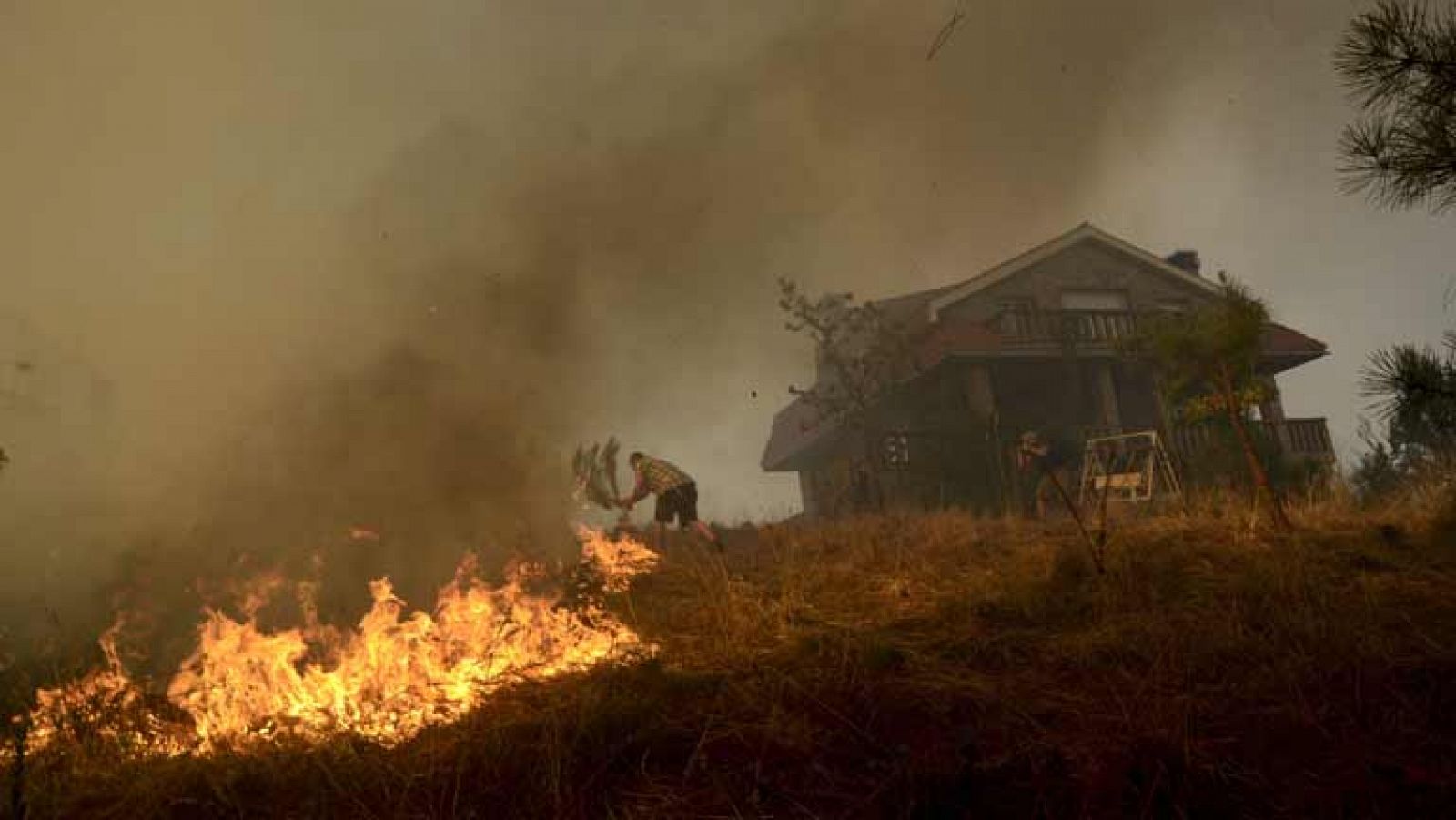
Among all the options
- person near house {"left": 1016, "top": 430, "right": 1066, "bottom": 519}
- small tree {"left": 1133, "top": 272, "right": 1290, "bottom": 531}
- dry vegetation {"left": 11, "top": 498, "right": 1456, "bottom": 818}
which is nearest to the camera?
dry vegetation {"left": 11, "top": 498, "right": 1456, "bottom": 818}

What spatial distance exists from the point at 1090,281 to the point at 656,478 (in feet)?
49.4

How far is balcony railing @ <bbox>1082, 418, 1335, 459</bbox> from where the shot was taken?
16620 mm

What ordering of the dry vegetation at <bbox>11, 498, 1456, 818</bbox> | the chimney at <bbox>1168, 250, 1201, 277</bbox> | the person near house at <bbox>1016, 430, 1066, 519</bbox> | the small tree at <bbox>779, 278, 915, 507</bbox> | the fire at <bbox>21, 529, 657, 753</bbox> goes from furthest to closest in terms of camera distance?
1. the chimney at <bbox>1168, 250, 1201, 277</bbox>
2. the small tree at <bbox>779, 278, 915, 507</bbox>
3. the person near house at <bbox>1016, 430, 1066, 519</bbox>
4. the fire at <bbox>21, 529, 657, 753</bbox>
5. the dry vegetation at <bbox>11, 498, 1456, 818</bbox>

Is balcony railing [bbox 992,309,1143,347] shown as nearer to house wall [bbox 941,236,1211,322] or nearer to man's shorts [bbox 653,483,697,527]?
house wall [bbox 941,236,1211,322]

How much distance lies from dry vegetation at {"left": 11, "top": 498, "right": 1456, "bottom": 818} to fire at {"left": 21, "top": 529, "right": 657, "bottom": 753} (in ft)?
0.97

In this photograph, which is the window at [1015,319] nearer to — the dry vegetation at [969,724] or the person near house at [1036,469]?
the person near house at [1036,469]

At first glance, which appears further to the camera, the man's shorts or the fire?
the man's shorts

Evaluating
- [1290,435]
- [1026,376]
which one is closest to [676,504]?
[1026,376]

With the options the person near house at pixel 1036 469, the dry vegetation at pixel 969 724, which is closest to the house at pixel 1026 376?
the person near house at pixel 1036 469

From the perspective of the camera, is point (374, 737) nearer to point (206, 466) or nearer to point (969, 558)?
point (206, 466)

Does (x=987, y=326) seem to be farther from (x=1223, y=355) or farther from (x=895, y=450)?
(x=1223, y=355)

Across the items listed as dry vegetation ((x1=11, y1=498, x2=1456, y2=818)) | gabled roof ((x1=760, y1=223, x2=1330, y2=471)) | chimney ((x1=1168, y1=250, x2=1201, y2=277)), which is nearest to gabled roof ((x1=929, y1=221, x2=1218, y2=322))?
gabled roof ((x1=760, y1=223, x2=1330, y2=471))

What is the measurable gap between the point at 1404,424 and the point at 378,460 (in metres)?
7.50

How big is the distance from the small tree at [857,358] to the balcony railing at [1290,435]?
14.4 feet
